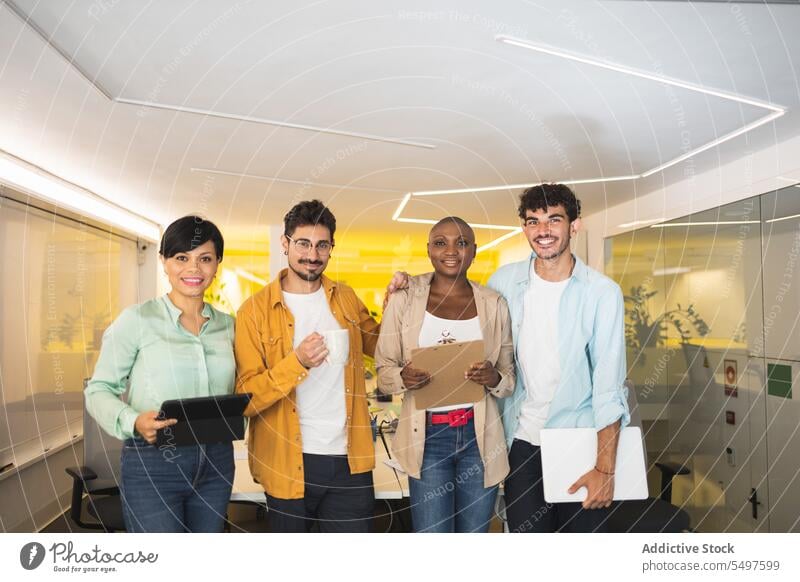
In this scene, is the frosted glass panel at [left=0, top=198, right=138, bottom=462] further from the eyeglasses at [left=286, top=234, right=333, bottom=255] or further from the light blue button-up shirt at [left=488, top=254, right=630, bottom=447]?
the light blue button-up shirt at [left=488, top=254, right=630, bottom=447]

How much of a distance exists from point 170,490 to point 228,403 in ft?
1.02

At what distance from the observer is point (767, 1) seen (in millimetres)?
1815

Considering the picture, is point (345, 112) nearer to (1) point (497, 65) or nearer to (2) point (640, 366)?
(1) point (497, 65)

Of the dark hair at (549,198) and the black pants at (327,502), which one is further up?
the dark hair at (549,198)

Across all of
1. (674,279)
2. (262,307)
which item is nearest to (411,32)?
(262,307)

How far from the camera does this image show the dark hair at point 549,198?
189 centimetres

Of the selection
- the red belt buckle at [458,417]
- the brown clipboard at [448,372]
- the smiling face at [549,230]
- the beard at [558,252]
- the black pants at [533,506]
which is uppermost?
the smiling face at [549,230]

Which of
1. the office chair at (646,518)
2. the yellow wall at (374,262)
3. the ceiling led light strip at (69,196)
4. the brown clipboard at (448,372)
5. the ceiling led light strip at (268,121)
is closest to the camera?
the brown clipboard at (448,372)

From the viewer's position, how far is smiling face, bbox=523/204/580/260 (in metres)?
1.91

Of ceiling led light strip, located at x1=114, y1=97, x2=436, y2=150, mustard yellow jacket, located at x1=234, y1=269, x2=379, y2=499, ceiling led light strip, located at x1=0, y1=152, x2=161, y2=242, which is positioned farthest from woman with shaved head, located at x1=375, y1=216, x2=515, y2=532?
ceiling led light strip, located at x1=0, y1=152, x2=161, y2=242

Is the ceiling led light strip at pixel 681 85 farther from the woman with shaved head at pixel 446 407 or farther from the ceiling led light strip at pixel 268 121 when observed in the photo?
the ceiling led light strip at pixel 268 121

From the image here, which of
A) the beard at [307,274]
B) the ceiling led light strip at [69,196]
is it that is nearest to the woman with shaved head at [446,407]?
the beard at [307,274]

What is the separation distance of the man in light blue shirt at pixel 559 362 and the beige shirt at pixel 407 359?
0.21 feet

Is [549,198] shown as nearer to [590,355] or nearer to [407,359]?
[590,355]
